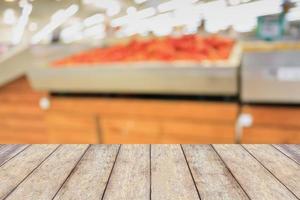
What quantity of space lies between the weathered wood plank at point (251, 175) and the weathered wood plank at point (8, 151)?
946mm

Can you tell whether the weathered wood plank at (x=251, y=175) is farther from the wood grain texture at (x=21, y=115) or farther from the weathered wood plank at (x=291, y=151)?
the wood grain texture at (x=21, y=115)

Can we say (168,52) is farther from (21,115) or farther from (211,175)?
(21,115)

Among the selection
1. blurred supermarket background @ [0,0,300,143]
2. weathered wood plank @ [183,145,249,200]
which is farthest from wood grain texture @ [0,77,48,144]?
weathered wood plank @ [183,145,249,200]

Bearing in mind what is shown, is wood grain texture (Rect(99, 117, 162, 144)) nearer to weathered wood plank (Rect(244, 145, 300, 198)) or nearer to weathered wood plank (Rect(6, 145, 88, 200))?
weathered wood plank (Rect(6, 145, 88, 200))

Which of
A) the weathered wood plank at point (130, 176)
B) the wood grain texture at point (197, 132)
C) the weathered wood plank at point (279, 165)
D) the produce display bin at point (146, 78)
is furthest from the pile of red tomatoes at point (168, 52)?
the weathered wood plank at point (130, 176)

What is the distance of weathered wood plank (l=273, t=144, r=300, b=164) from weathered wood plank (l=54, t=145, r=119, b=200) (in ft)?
2.49

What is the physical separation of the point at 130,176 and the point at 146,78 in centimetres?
86

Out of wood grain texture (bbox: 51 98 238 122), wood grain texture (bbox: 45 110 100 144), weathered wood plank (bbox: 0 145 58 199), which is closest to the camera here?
weathered wood plank (bbox: 0 145 58 199)

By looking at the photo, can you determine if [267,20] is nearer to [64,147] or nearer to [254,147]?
[254,147]

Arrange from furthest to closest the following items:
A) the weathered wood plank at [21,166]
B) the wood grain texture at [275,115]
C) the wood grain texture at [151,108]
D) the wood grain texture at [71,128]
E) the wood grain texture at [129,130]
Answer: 1. the wood grain texture at [71,128]
2. the wood grain texture at [129,130]
3. the wood grain texture at [151,108]
4. the wood grain texture at [275,115]
5. the weathered wood plank at [21,166]

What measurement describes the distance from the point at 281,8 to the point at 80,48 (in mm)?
1755

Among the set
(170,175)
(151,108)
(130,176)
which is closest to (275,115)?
(151,108)

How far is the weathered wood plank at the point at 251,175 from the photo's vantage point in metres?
1.03

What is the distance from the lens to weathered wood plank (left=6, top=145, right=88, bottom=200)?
1068mm
